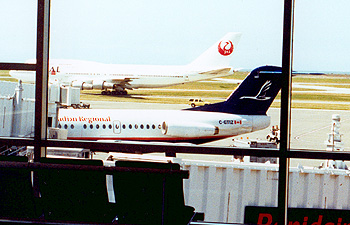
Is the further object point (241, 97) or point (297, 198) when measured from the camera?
point (241, 97)

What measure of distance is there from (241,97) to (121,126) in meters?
5.74

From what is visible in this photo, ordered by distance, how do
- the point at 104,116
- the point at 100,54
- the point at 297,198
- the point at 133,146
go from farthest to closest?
the point at 100,54 → the point at 104,116 → the point at 297,198 → the point at 133,146

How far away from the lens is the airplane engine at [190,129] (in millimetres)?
19172

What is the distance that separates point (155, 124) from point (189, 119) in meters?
2.14

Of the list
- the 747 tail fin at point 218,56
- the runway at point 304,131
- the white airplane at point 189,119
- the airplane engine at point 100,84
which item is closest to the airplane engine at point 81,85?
the airplane engine at point 100,84

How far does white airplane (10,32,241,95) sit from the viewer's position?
27828 millimetres

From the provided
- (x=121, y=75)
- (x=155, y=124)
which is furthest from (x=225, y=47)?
(x=155, y=124)

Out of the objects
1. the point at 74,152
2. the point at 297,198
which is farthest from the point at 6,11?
the point at 297,198

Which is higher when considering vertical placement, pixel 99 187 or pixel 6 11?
pixel 6 11

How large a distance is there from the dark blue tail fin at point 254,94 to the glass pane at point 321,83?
63.7 inches

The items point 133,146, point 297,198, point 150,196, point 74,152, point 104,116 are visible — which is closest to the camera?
point 150,196

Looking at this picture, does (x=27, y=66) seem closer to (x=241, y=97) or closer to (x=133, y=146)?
(x=133, y=146)

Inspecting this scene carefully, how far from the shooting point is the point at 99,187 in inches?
83.0

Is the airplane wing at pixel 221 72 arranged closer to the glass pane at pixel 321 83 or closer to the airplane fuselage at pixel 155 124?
the glass pane at pixel 321 83
